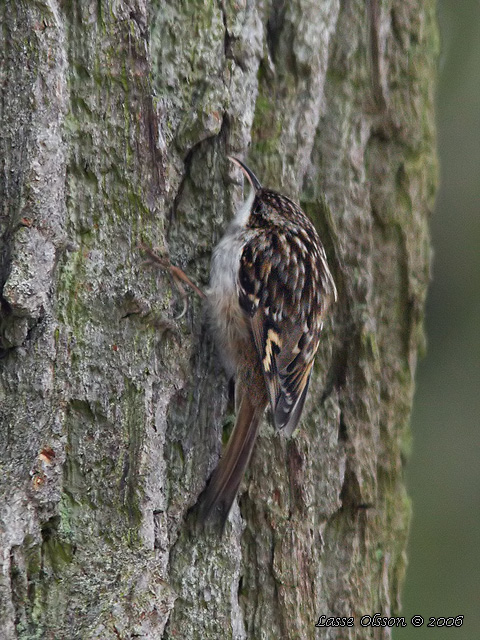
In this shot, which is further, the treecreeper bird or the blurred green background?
the blurred green background

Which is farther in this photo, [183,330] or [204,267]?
[204,267]

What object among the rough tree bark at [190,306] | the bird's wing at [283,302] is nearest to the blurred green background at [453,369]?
the rough tree bark at [190,306]

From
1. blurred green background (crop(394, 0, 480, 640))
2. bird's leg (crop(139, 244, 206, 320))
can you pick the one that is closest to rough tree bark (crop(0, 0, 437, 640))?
bird's leg (crop(139, 244, 206, 320))

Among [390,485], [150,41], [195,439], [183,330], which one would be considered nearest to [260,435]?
[195,439]

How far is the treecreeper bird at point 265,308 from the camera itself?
224cm

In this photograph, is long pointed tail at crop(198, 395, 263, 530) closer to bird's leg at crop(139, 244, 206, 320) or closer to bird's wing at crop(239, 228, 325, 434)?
bird's wing at crop(239, 228, 325, 434)

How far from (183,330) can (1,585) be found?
777mm

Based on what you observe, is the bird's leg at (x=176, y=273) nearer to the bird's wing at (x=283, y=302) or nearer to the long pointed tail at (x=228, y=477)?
the bird's wing at (x=283, y=302)

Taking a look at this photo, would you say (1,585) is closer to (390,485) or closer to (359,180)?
(390,485)

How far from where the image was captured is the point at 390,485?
2.58 m

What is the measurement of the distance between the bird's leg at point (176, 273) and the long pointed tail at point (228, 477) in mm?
356

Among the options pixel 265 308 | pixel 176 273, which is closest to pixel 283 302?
pixel 265 308

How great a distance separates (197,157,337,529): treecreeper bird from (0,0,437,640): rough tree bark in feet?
0.18

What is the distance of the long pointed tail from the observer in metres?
2.09
